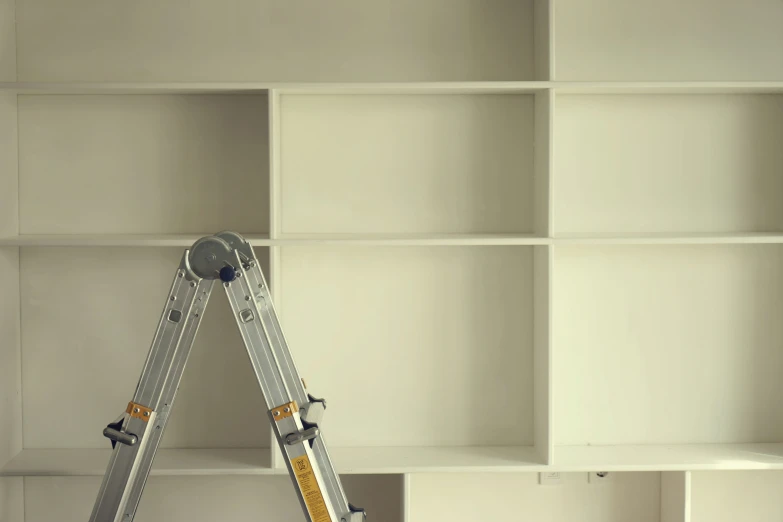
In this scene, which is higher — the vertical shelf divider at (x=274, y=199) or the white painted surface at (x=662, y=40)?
the white painted surface at (x=662, y=40)

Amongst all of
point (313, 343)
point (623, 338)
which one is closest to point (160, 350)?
point (313, 343)

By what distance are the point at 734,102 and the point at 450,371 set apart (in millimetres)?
1265

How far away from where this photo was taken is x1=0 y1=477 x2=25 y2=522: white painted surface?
7.48 feet

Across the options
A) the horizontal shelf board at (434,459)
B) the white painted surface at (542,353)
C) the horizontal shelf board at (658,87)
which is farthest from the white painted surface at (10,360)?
the horizontal shelf board at (658,87)

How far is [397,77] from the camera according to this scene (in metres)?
2.37

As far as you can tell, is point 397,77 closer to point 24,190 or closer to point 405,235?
point 405,235

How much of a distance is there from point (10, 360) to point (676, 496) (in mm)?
2136

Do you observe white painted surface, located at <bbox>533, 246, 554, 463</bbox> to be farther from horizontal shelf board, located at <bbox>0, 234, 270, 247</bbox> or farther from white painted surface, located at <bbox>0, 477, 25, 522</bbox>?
white painted surface, located at <bbox>0, 477, 25, 522</bbox>

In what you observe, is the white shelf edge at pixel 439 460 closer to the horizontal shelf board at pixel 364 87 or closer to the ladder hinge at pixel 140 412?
the ladder hinge at pixel 140 412

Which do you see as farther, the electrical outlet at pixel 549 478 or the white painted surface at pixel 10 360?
the electrical outlet at pixel 549 478

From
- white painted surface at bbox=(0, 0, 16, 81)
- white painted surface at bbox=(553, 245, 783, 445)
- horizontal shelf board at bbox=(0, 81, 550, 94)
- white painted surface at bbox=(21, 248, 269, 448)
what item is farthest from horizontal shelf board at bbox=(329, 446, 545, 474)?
white painted surface at bbox=(0, 0, 16, 81)

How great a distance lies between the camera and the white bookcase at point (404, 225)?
2.35 meters

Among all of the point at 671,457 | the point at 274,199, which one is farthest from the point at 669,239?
the point at 274,199

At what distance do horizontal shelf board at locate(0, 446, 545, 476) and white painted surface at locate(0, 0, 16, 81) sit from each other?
1184 mm
